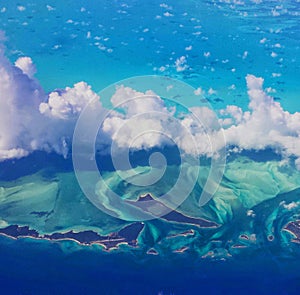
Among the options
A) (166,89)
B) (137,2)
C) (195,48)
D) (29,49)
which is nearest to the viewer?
(166,89)

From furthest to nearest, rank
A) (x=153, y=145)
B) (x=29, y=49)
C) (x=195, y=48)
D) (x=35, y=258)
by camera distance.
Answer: (x=195, y=48) → (x=29, y=49) → (x=153, y=145) → (x=35, y=258)

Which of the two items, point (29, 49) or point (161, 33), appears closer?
point (29, 49)

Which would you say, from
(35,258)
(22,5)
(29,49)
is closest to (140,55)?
(29,49)

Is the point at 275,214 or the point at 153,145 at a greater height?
the point at 153,145

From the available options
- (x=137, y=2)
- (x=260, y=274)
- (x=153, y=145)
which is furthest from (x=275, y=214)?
(x=137, y=2)

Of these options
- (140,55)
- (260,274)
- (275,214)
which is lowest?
(260,274)

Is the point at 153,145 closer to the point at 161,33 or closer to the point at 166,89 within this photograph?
the point at 166,89
